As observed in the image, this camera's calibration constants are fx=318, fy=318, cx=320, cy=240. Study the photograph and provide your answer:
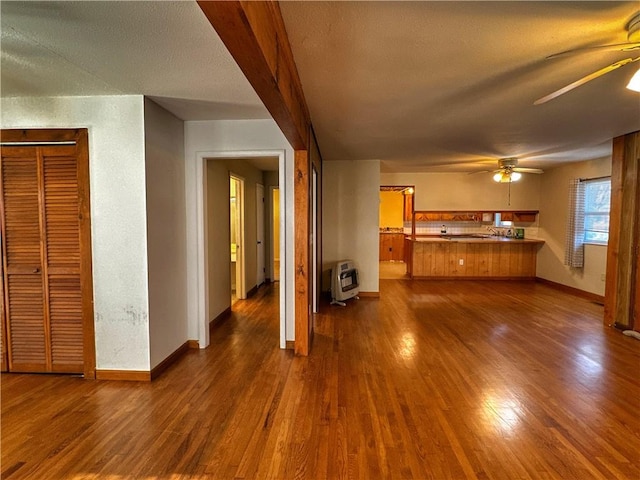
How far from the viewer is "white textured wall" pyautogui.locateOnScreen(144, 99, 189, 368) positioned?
2635 millimetres

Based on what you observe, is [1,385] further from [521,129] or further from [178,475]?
[521,129]

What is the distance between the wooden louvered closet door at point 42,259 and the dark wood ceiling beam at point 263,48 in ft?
6.19

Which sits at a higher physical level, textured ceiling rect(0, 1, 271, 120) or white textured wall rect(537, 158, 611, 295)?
textured ceiling rect(0, 1, 271, 120)

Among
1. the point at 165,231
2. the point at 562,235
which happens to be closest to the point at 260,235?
the point at 165,231

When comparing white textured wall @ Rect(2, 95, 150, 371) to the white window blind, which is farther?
the white window blind

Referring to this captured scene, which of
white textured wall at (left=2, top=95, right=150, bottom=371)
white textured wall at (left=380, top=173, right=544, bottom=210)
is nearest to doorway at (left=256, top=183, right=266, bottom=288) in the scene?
white textured wall at (left=380, top=173, right=544, bottom=210)

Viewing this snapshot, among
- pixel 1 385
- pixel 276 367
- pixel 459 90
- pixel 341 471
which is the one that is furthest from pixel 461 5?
pixel 1 385

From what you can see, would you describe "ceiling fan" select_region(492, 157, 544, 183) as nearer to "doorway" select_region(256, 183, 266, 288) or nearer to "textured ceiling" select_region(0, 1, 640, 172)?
"textured ceiling" select_region(0, 1, 640, 172)

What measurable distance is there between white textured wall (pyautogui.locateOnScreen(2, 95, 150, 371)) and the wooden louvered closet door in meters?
0.19

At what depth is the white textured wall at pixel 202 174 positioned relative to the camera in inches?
123

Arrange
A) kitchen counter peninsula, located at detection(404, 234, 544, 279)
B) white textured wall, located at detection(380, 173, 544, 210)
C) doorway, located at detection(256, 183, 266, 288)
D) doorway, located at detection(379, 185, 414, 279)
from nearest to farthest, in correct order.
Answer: doorway, located at detection(256, 183, 266, 288) < kitchen counter peninsula, located at detection(404, 234, 544, 279) < white textured wall, located at detection(380, 173, 544, 210) < doorway, located at detection(379, 185, 414, 279)

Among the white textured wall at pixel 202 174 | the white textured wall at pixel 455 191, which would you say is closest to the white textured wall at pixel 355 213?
the white textured wall at pixel 455 191

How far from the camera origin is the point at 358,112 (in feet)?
9.64

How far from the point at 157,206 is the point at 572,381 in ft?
12.2
